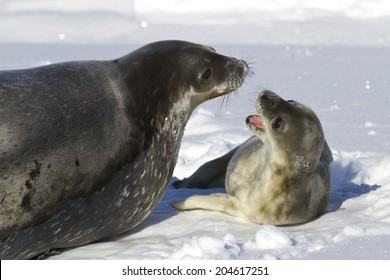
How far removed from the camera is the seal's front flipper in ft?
16.8

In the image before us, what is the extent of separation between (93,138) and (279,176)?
1076 mm

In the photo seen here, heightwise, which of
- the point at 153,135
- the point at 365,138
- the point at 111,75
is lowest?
the point at 365,138

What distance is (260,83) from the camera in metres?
8.01

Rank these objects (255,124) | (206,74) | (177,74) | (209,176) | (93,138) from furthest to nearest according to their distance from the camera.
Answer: (209,176) < (255,124) < (206,74) < (177,74) < (93,138)

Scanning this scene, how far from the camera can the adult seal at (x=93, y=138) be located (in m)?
3.67

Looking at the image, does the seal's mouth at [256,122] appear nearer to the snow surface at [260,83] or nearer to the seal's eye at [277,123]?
the seal's eye at [277,123]

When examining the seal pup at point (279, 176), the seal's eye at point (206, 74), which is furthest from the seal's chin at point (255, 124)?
the seal's eye at point (206, 74)

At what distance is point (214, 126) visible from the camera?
21.7 feet

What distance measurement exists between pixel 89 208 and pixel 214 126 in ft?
9.13

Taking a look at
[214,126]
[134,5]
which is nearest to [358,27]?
[134,5]

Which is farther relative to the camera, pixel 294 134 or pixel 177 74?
pixel 294 134

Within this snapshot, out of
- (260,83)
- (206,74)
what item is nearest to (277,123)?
(206,74)

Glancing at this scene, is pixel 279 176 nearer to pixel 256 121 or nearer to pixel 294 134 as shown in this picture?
pixel 294 134

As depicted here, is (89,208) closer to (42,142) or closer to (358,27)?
(42,142)
